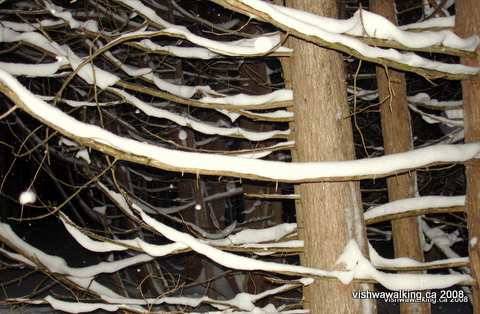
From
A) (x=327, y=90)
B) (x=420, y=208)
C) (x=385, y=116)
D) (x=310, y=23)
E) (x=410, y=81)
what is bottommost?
(x=420, y=208)

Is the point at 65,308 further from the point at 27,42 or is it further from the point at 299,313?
the point at 27,42

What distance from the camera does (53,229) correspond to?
81.9ft

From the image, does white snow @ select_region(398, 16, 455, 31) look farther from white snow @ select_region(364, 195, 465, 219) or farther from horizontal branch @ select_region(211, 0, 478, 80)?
white snow @ select_region(364, 195, 465, 219)

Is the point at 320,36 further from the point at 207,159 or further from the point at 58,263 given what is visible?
the point at 58,263

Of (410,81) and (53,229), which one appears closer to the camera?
(410,81)

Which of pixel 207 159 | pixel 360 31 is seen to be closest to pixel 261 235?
pixel 207 159

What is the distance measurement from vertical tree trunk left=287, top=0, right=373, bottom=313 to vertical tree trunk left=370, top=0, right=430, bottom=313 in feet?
8.62

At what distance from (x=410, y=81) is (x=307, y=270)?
744cm

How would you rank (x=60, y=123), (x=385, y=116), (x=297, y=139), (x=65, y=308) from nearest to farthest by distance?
(x=60, y=123)
(x=297, y=139)
(x=65, y=308)
(x=385, y=116)

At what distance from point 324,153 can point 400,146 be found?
285 cm

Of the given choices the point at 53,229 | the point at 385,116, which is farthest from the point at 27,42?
the point at 53,229

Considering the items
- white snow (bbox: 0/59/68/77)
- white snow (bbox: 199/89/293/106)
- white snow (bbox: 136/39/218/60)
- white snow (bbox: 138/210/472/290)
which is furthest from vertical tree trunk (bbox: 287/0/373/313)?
white snow (bbox: 0/59/68/77)

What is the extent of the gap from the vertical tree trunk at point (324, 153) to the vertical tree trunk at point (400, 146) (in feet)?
8.62

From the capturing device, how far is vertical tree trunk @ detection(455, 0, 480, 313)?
116 inches
